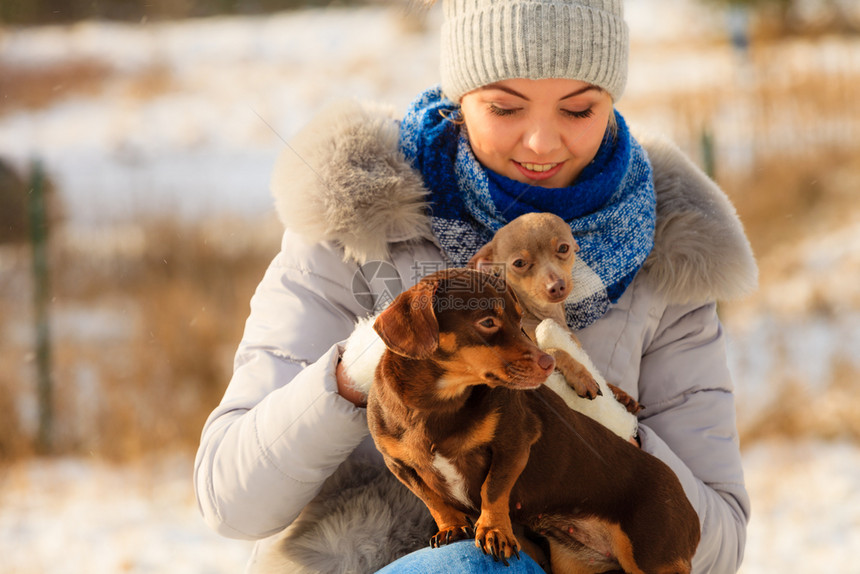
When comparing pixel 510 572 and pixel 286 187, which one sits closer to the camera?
pixel 510 572

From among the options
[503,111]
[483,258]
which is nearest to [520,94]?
[503,111]

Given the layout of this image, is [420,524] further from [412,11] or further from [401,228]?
[412,11]

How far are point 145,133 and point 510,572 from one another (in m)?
12.4

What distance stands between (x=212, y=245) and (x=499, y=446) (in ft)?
22.5

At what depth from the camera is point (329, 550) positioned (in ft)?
6.75

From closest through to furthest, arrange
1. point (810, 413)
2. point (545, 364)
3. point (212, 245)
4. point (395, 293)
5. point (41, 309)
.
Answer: point (545, 364) → point (395, 293) → point (810, 413) → point (41, 309) → point (212, 245)

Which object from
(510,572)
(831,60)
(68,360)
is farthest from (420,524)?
(831,60)

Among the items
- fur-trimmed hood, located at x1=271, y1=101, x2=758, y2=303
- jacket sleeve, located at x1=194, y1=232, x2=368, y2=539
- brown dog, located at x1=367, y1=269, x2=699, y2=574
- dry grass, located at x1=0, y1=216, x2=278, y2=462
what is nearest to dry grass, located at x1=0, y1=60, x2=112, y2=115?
dry grass, located at x1=0, y1=216, x2=278, y2=462

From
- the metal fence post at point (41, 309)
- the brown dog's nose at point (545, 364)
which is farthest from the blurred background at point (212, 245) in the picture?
the brown dog's nose at point (545, 364)

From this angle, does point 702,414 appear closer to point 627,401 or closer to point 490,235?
point 627,401

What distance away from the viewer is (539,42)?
224 cm

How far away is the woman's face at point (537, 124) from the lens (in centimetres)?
225

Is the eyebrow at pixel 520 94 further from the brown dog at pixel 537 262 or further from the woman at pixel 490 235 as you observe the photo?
the brown dog at pixel 537 262

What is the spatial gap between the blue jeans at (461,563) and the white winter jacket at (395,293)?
0.42 m
